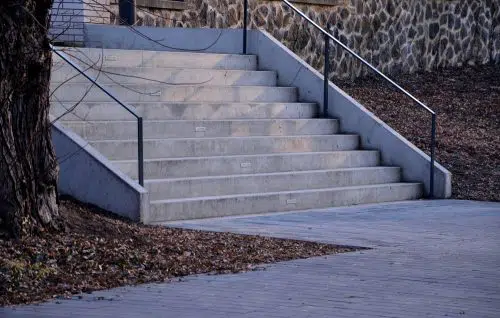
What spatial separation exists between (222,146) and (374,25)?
9.49 meters

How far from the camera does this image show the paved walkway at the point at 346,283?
7840 mm

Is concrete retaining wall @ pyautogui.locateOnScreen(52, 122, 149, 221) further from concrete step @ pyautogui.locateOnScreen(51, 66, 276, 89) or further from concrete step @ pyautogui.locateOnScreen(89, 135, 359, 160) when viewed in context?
concrete step @ pyautogui.locateOnScreen(51, 66, 276, 89)

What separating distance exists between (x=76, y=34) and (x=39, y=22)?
7.71 m

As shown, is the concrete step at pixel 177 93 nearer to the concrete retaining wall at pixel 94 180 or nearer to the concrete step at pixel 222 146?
the concrete step at pixel 222 146

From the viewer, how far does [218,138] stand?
47.7ft

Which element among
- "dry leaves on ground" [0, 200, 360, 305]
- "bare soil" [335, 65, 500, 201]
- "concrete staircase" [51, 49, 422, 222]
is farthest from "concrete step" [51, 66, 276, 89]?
"dry leaves on ground" [0, 200, 360, 305]

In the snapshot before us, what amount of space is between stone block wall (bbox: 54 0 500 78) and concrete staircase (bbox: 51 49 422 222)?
232 cm

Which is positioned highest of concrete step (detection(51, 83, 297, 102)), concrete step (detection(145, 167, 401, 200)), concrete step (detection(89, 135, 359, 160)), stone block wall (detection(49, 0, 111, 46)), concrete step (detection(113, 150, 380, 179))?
stone block wall (detection(49, 0, 111, 46))

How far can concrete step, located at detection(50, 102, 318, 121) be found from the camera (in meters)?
13.8

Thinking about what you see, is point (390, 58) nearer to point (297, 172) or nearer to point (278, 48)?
point (278, 48)

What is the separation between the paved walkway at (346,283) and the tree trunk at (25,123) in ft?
5.28

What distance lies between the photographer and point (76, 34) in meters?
17.1

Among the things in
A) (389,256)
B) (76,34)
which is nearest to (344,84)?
(76,34)

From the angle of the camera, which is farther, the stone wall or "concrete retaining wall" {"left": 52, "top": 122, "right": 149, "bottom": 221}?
the stone wall
